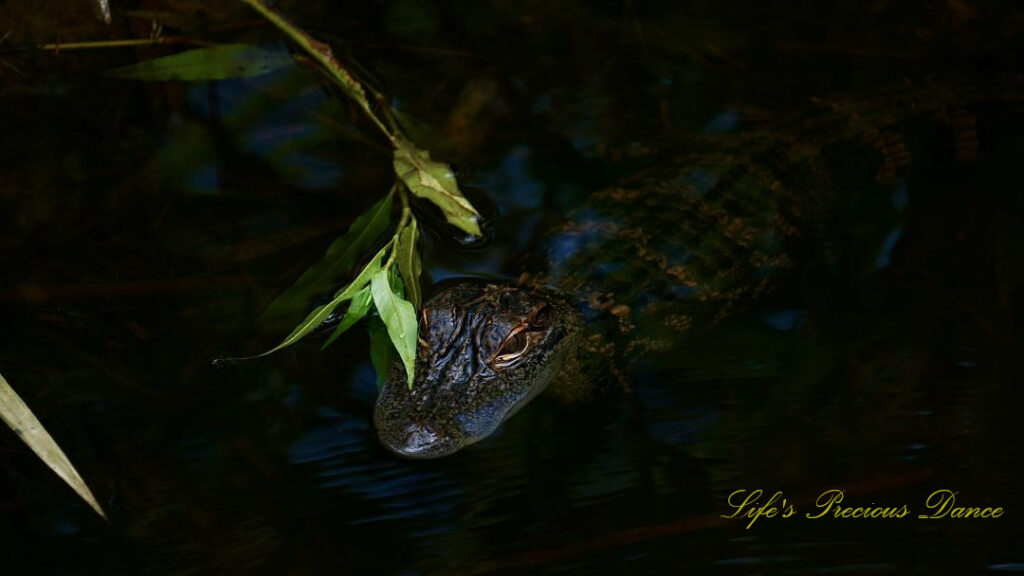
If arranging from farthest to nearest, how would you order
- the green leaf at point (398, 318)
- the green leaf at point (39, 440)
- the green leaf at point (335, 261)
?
1. the green leaf at point (335, 261)
2. the green leaf at point (398, 318)
3. the green leaf at point (39, 440)

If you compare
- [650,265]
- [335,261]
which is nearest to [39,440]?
[335,261]

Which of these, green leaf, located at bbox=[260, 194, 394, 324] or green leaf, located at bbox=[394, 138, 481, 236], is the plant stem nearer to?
green leaf, located at bbox=[394, 138, 481, 236]

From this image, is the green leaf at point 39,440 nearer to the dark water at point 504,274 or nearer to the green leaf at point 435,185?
the dark water at point 504,274

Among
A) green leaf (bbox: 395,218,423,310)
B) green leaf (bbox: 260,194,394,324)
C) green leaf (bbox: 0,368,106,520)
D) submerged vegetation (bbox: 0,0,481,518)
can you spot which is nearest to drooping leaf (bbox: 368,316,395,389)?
submerged vegetation (bbox: 0,0,481,518)

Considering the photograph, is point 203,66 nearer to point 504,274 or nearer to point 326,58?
point 326,58

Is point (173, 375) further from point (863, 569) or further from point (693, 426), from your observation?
point (863, 569)

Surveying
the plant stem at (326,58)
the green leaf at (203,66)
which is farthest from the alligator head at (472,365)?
the green leaf at (203,66)
